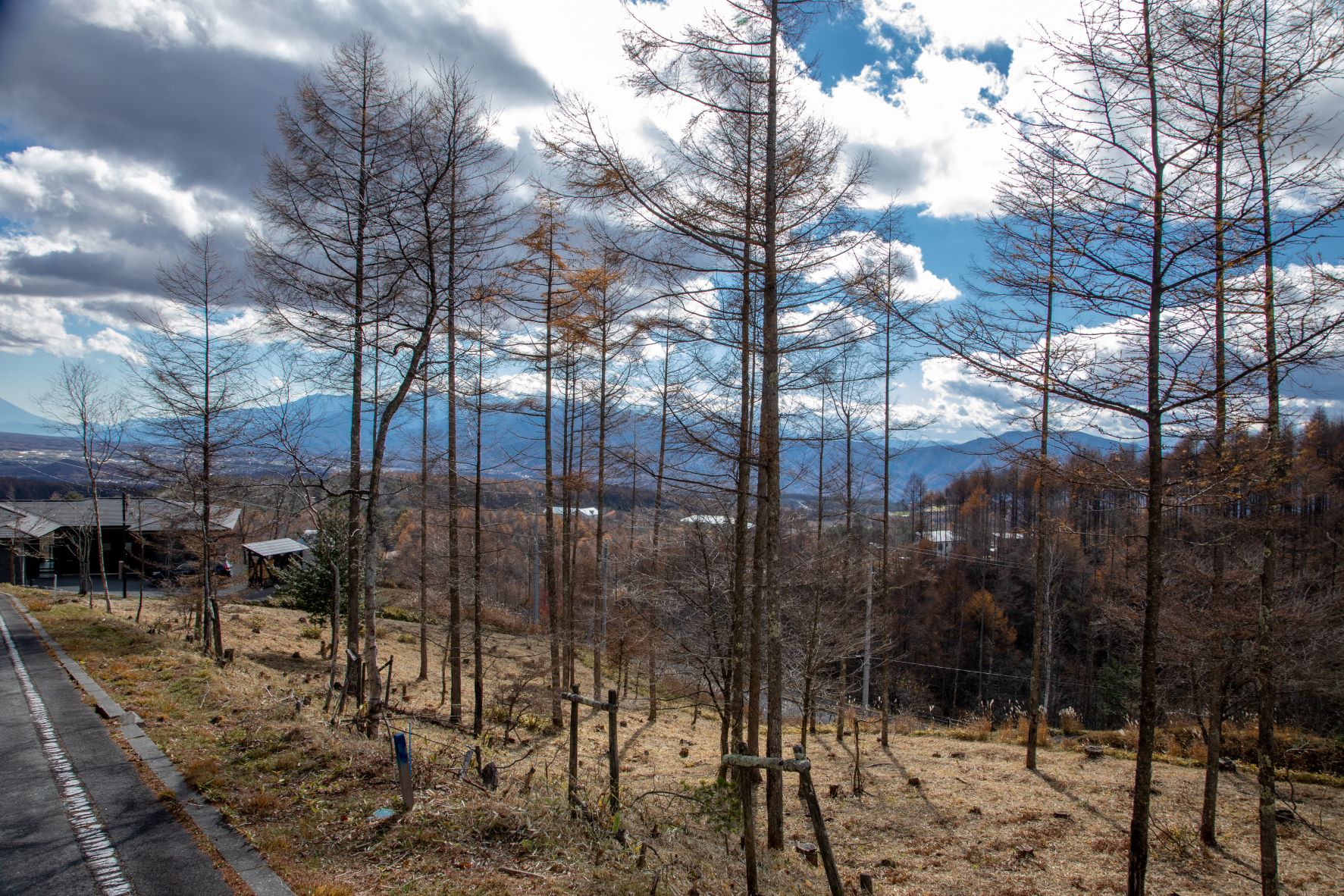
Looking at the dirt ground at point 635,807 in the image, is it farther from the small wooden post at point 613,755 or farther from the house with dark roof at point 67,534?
the house with dark roof at point 67,534

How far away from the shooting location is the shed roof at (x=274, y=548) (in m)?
34.9

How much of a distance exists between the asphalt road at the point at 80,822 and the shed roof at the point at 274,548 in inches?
1198

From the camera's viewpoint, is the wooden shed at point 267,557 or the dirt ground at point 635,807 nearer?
the dirt ground at point 635,807

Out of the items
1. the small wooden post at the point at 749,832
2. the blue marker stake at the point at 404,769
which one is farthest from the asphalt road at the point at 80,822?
the small wooden post at the point at 749,832

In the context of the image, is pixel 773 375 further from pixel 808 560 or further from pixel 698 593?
pixel 808 560

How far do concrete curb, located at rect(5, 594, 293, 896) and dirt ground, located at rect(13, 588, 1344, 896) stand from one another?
4.7 inches

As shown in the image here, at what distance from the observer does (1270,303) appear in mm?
5188

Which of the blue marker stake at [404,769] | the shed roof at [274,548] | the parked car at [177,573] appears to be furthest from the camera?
the shed roof at [274,548]

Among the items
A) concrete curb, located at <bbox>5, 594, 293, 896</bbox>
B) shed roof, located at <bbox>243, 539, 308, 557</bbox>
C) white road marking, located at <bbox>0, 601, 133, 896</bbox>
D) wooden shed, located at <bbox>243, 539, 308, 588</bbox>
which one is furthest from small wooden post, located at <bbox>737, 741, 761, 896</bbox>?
shed roof, located at <bbox>243, 539, 308, 557</bbox>

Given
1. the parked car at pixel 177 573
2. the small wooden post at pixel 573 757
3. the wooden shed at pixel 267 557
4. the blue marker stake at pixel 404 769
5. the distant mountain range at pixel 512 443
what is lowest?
the wooden shed at pixel 267 557

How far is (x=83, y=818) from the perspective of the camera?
5016mm

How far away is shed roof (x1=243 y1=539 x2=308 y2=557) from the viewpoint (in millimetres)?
34906

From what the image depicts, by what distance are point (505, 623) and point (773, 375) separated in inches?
1235

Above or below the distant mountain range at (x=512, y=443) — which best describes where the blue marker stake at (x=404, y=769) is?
below
